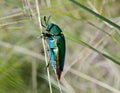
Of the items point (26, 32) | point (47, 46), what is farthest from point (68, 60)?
point (47, 46)

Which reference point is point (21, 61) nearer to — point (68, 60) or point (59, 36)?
point (68, 60)

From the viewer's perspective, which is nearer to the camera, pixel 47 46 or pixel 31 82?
pixel 47 46

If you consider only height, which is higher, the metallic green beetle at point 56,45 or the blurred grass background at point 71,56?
the metallic green beetle at point 56,45

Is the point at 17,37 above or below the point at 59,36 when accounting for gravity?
below

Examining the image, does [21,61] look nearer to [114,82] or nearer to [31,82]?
[31,82]

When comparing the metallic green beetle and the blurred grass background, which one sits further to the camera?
the blurred grass background

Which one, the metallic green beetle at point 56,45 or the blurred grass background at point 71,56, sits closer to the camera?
the metallic green beetle at point 56,45

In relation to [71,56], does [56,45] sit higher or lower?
higher

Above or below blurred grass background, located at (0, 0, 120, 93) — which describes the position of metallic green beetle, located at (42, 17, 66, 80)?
above

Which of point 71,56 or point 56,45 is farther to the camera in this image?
point 71,56

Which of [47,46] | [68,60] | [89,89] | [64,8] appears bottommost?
[89,89]
